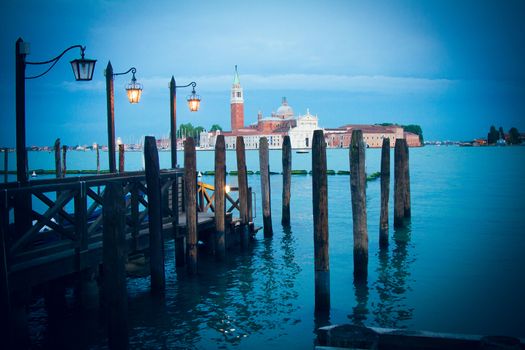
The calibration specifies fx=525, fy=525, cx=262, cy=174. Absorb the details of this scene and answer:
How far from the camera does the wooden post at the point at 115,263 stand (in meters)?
4.18

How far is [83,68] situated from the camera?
609 centimetres

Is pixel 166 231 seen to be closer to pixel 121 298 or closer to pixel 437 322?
pixel 121 298

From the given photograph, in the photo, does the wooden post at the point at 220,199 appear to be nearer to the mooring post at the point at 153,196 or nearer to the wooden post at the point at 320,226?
the mooring post at the point at 153,196

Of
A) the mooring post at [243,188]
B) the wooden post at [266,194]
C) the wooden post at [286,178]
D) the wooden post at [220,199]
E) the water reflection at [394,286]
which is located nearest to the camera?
the water reflection at [394,286]

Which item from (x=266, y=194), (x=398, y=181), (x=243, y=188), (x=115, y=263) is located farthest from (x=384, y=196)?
(x=115, y=263)

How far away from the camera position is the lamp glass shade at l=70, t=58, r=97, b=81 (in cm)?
604

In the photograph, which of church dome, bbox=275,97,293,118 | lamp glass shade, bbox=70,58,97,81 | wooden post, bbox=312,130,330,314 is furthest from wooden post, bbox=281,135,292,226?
church dome, bbox=275,97,293,118

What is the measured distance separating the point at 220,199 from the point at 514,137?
6987 inches

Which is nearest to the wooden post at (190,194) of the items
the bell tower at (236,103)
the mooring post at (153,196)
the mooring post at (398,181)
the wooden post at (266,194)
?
the mooring post at (153,196)

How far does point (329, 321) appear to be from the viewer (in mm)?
6305

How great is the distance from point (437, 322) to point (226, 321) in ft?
8.48

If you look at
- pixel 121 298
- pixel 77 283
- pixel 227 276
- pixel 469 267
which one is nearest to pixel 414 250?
pixel 469 267

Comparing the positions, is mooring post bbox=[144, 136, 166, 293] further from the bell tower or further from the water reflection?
the bell tower

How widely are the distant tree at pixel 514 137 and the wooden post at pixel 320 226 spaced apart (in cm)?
17654
